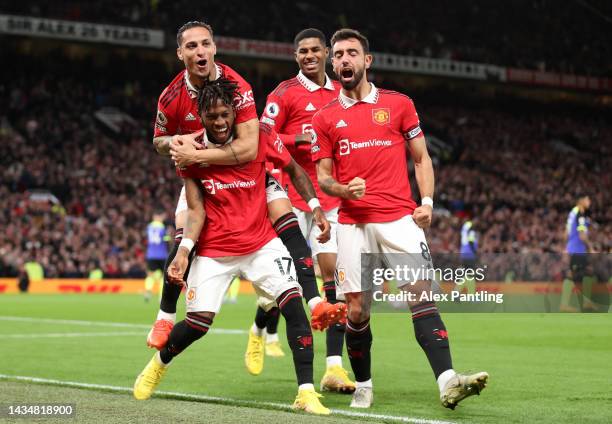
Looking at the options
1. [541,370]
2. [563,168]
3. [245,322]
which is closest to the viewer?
[541,370]

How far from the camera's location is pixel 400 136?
6.91 metres

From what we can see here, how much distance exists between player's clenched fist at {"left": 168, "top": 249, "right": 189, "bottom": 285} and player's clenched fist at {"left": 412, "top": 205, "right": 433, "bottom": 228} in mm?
1556

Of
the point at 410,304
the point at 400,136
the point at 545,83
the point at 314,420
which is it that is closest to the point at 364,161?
the point at 400,136

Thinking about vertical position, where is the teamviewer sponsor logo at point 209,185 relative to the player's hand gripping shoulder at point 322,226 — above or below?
above

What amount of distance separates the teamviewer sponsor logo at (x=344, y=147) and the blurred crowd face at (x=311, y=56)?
1917mm

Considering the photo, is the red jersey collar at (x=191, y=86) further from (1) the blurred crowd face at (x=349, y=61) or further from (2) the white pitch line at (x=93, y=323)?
(2) the white pitch line at (x=93, y=323)

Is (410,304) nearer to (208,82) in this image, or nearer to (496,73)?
(208,82)

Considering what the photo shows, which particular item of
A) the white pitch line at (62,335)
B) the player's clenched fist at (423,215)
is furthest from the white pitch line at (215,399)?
the white pitch line at (62,335)

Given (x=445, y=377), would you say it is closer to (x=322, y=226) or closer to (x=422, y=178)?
(x=422, y=178)

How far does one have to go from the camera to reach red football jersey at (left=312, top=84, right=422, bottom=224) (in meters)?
6.80

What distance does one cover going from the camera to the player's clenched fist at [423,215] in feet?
21.5

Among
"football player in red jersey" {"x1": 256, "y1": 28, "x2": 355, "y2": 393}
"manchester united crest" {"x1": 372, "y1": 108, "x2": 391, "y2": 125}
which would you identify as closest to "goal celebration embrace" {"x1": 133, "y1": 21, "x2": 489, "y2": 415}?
"manchester united crest" {"x1": 372, "y1": 108, "x2": 391, "y2": 125}

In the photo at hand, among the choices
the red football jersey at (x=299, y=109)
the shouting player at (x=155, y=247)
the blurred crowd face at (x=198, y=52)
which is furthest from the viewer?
the shouting player at (x=155, y=247)

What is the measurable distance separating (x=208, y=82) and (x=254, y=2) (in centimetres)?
3596
